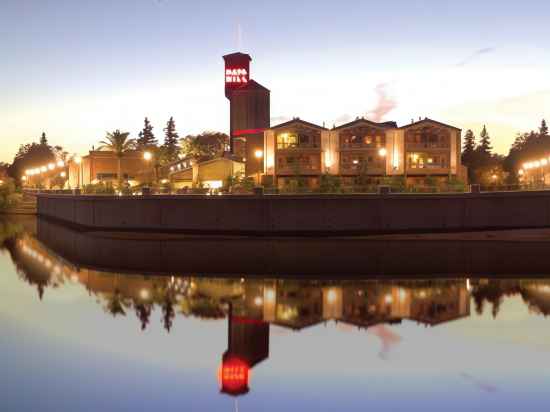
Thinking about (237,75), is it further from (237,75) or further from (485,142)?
(485,142)

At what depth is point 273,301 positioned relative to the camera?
24.7 m

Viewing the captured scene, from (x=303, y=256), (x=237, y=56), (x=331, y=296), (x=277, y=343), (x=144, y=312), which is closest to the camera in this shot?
(x=277, y=343)

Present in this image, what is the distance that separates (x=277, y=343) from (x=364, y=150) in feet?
194

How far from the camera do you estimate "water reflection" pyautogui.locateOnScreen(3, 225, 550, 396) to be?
19.2 meters

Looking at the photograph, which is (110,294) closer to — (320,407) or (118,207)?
(320,407)

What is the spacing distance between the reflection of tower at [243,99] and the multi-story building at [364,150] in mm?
21488

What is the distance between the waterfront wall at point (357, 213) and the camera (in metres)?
54.0

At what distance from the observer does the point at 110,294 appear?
27.5 metres

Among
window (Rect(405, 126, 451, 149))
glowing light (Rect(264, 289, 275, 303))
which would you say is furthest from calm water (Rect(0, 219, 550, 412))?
window (Rect(405, 126, 451, 149))

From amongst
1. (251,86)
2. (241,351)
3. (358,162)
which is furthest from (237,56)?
(241,351)

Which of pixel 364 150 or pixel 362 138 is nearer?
pixel 364 150

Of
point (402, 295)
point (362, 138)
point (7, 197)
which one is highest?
point (362, 138)

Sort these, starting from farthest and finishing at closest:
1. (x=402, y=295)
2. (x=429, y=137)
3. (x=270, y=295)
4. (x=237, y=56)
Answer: (x=237, y=56), (x=429, y=137), (x=270, y=295), (x=402, y=295)

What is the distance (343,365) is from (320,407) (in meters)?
3.43
